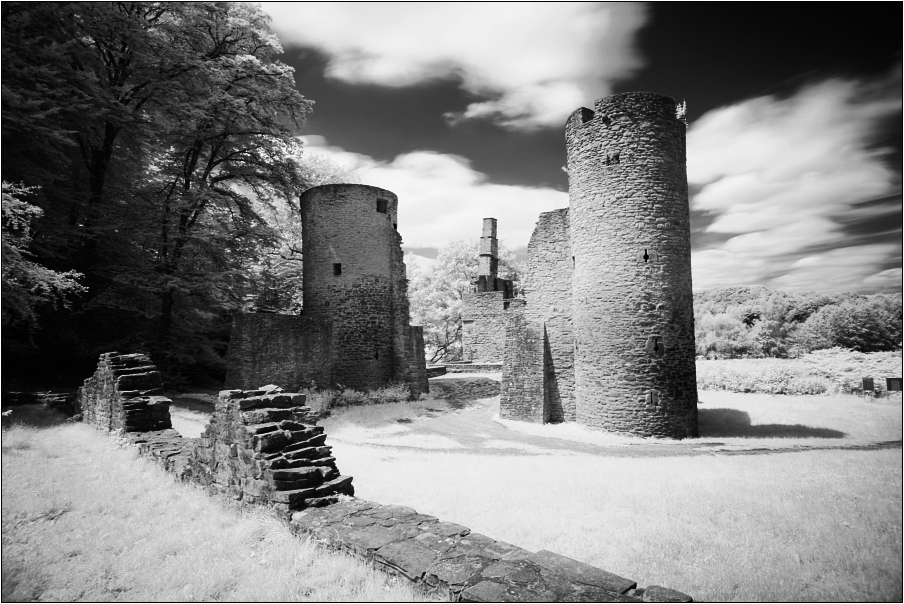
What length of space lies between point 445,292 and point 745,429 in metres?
26.1

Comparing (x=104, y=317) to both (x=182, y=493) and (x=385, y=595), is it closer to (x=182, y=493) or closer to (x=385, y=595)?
(x=182, y=493)

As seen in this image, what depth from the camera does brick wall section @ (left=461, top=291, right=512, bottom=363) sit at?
27.2 m

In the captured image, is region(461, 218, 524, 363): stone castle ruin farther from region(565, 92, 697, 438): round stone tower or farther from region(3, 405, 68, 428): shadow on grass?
region(3, 405, 68, 428): shadow on grass

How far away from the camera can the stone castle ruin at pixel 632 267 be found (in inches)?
498

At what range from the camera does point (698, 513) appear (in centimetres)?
559

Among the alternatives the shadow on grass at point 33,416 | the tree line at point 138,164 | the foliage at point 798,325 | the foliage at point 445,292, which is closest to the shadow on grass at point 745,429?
the shadow on grass at point 33,416

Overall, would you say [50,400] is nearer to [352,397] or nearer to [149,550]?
[352,397]

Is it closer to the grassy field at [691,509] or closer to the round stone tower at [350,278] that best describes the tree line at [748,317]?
the round stone tower at [350,278]

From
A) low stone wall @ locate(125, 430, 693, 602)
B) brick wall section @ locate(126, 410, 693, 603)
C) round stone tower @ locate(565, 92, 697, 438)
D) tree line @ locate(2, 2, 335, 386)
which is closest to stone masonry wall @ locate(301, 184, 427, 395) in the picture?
tree line @ locate(2, 2, 335, 386)

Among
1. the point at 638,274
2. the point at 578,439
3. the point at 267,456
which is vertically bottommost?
the point at 578,439

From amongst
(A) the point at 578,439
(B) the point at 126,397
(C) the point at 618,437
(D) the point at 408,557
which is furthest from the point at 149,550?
(C) the point at 618,437

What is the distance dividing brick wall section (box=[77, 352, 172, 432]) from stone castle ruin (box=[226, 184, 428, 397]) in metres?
7.71

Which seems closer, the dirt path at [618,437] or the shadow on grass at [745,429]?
the dirt path at [618,437]

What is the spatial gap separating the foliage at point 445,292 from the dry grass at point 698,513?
90.6ft
